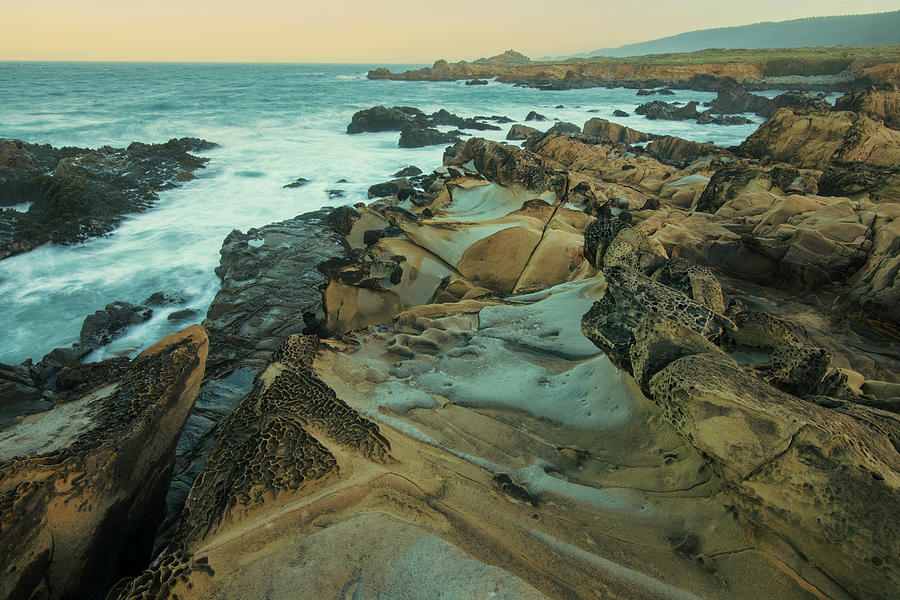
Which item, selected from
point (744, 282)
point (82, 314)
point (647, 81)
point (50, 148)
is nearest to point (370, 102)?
point (50, 148)

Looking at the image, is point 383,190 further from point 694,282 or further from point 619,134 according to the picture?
point 619,134

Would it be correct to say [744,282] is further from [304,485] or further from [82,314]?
[82,314]

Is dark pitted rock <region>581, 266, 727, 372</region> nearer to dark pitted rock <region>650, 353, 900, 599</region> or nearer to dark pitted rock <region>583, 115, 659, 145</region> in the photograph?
dark pitted rock <region>650, 353, 900, 599</region>

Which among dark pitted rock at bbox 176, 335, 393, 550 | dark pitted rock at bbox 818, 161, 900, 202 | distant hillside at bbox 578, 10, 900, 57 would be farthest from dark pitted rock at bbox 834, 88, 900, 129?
distant hillside at bbox 578, 10, 900, 57

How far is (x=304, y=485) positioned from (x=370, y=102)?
3786cm

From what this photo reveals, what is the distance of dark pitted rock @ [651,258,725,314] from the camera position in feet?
9.60

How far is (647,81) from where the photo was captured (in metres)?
42.2

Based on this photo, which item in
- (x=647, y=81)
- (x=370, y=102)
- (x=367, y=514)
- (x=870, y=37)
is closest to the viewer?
(x=367, y=514)

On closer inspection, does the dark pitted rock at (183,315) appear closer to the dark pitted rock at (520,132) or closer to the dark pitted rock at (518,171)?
the dark pitted rock at (518,171)

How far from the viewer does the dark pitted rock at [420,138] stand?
1866 cm

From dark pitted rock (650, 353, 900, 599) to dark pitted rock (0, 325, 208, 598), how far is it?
2.55 metres

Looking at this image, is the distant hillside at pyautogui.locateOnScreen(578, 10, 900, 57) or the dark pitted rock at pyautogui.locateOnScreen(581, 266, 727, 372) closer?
the dark pitted rock at pyautogui.locateOnScreen(581, 266, 727, 372)

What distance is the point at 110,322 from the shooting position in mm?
6344

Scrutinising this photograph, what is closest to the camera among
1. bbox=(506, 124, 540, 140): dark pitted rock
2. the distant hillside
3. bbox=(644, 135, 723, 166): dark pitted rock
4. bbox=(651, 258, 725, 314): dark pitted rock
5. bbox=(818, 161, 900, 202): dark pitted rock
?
bbox=(651, 258, 725, 314): dark pitted rock
